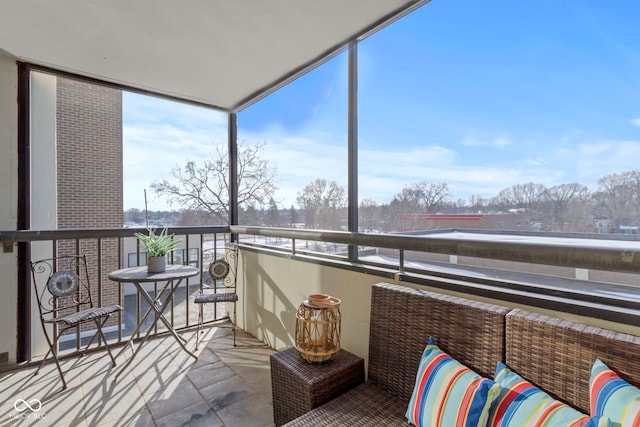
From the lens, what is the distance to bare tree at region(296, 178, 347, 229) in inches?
A: 97.0

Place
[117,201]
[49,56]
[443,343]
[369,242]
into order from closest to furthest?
1. [443,343]
2. [369,242]
3. [49,56]
4. [117,201]

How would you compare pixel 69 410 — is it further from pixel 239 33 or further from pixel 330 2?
pixel 330 2

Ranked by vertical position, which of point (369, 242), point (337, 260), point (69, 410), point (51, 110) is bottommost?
point (69, 410)

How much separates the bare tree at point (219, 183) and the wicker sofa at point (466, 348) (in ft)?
6.89

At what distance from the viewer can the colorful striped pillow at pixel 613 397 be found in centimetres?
83

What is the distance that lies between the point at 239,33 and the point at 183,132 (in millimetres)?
3300

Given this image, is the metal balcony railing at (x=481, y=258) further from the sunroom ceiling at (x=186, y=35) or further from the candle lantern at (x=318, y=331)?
the sunroom ceiling at (x=186, y=35)

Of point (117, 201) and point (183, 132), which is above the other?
point (183, 132)

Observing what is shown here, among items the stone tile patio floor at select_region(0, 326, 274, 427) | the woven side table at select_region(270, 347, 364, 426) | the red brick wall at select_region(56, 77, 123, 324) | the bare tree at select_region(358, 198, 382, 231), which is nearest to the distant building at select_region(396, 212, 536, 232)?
the bare tree at select_region(358, 198, 382, 231)

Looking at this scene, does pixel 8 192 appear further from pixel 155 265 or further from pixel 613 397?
pixel 613 397

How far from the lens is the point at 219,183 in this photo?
4.32 m

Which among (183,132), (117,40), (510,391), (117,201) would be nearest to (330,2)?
(117,40)

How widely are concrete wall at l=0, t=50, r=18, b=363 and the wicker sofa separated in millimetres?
2882

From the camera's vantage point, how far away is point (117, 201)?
709 centimetres
